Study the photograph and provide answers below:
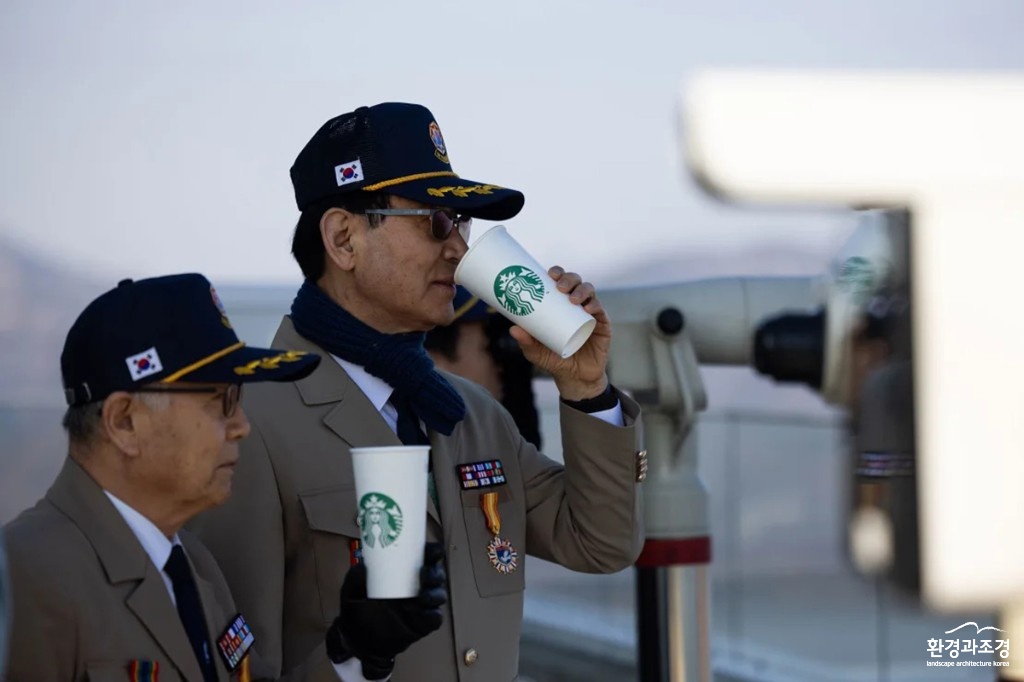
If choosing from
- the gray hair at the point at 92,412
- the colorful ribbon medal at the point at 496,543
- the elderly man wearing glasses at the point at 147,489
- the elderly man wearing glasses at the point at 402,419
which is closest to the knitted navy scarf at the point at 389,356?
the elderly man wearing glasses at the point at 402,419

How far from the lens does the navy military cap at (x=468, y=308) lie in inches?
135

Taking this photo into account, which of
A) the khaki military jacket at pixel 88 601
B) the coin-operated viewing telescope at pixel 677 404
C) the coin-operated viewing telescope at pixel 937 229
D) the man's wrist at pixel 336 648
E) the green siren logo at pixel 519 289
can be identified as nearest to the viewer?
the coin-operated viewing telescope at pixel 937 229

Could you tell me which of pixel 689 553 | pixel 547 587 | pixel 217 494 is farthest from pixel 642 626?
pixel 547 587

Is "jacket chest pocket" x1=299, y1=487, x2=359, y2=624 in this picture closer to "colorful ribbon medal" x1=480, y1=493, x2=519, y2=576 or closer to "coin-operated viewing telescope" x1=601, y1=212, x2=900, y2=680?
"colorful ribbon medal" x1=480, y1=493, x2=519, y2=576

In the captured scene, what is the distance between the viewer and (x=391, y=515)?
157cm

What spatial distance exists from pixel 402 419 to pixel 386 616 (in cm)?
55

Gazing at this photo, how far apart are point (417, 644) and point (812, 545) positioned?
5785 mm

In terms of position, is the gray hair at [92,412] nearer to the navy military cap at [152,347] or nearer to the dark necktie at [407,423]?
the navy military cap at [152,347]

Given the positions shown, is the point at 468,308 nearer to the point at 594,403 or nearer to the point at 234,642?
the point at 594,403

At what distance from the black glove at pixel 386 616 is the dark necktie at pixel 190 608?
174mm

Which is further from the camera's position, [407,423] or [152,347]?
[407,423]

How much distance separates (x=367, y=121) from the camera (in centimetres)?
212

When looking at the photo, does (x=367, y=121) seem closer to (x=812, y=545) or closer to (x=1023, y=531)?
(x=1023, y=531)

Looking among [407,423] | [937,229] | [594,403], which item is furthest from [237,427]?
[937,229]
